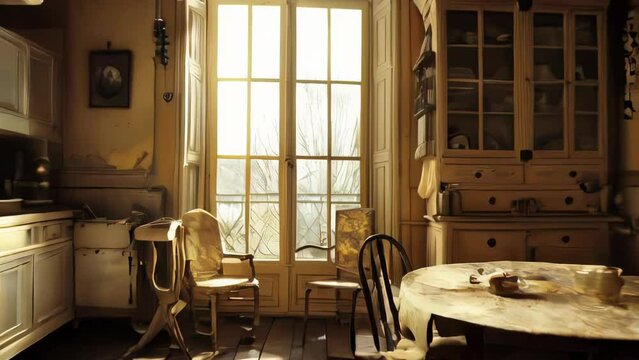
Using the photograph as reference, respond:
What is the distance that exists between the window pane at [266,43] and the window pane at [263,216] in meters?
0.85

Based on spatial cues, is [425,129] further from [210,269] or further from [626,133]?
[210,269]

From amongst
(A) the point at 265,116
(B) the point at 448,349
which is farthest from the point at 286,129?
(B) the point at 448,349

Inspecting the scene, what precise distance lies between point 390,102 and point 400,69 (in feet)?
0.99

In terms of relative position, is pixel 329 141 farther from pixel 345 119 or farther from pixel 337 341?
pixel 337 341

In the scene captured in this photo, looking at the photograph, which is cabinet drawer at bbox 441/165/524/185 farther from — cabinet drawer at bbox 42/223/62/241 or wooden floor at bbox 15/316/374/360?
cabinet drawer at bbox 42/223/62/241

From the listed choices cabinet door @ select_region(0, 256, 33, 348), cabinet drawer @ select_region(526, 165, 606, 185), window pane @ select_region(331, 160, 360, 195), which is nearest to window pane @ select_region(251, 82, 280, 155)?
window pane @ select_region(331, 160, 360, 195)

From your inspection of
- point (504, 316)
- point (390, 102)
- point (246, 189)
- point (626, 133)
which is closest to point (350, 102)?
point (390, 102)

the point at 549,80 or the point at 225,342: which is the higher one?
the point at 549,80

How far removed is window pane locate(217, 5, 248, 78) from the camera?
3.91 meters

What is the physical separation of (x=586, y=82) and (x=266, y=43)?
2685 mm

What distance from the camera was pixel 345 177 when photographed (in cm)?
394

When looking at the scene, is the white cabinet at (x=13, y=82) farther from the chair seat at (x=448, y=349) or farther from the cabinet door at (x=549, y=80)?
the cabinet door at (x=549, y=80)

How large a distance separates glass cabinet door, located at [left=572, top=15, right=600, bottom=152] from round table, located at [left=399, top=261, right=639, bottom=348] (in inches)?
67.4

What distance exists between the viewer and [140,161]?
3600 mm
